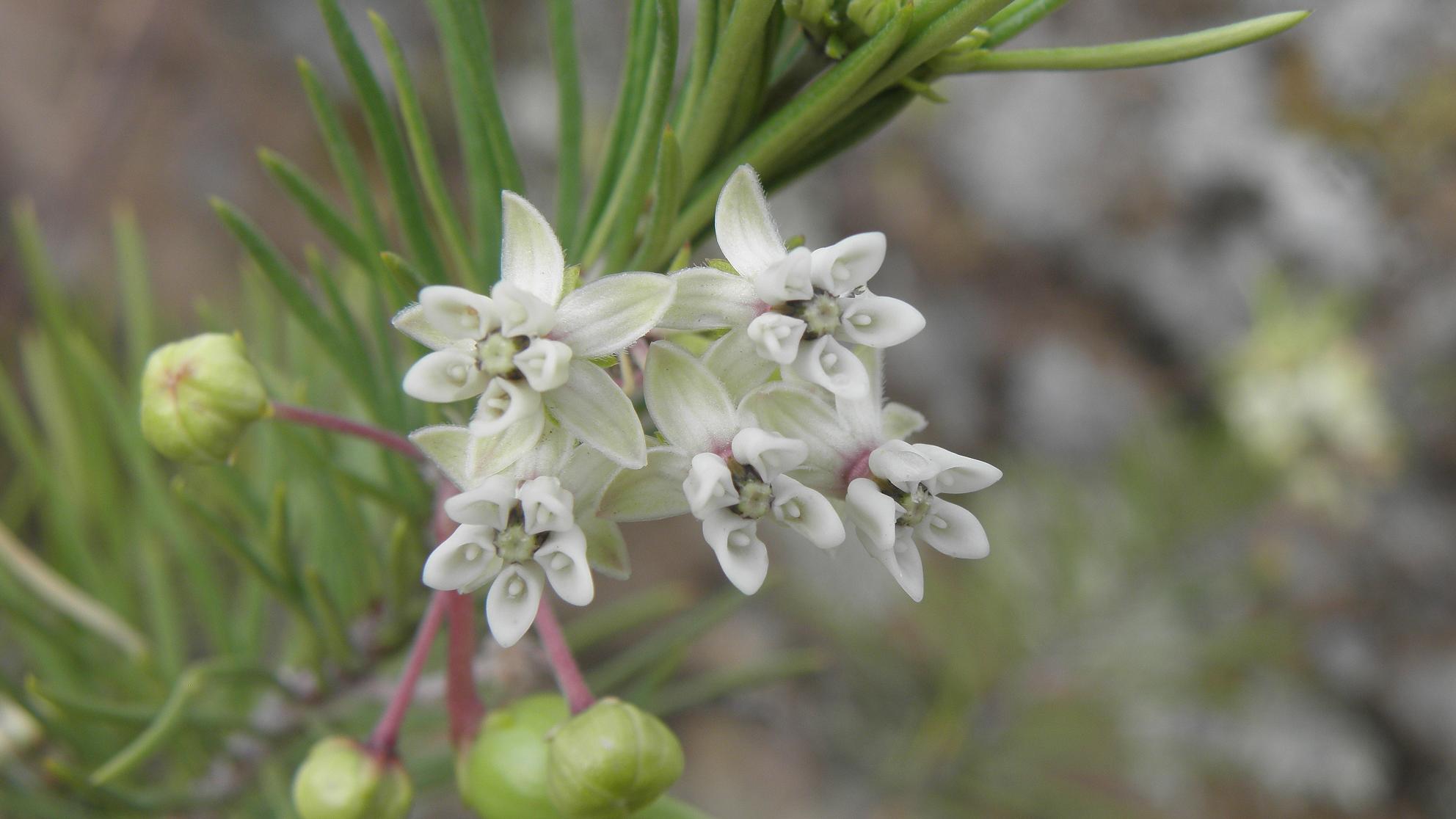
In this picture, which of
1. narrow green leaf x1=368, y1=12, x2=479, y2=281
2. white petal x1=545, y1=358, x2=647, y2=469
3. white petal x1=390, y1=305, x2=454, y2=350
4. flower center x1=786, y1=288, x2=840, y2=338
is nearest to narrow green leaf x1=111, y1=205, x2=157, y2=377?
narrow green leaf x1=368, y1=12, x2=479, y2=281

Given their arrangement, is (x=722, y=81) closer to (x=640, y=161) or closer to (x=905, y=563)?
(x=640, y=161)

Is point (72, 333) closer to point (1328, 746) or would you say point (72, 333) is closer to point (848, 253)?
point (848, 253)

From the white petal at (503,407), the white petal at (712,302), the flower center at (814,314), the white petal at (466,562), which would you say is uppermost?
the white petal at (712,302)

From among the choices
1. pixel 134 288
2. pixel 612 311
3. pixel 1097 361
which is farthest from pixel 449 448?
pixel 1097 361

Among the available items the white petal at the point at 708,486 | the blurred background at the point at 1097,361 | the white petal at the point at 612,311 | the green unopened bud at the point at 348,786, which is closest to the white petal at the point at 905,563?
the white petal at the point at 708,486

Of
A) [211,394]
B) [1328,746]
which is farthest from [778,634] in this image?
[211,394]

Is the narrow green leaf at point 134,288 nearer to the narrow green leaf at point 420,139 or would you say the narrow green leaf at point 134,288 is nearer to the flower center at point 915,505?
the narrow green leaf at point 420,139
